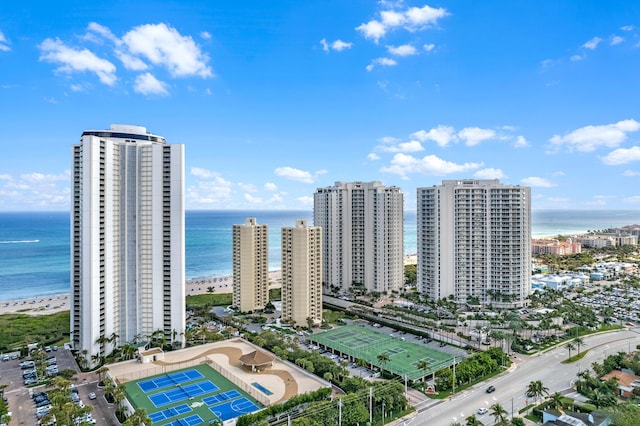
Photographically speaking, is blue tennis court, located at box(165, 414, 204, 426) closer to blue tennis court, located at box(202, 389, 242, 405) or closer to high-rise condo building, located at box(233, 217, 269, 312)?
blue tennis court, located at box(202, 389, 242, 405)

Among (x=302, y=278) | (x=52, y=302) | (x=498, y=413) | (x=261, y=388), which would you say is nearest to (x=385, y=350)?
(x=261, y=388)

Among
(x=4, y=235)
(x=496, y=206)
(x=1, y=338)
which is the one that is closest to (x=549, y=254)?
(x=496, y=206)

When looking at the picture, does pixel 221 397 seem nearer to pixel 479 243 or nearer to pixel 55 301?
pixel 479 243

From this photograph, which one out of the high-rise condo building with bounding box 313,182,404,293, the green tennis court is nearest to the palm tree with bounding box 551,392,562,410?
the green tennis court

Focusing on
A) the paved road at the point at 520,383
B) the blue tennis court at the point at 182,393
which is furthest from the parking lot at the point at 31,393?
the paved road at the point at 520,383

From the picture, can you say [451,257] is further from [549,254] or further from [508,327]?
[549,254]
